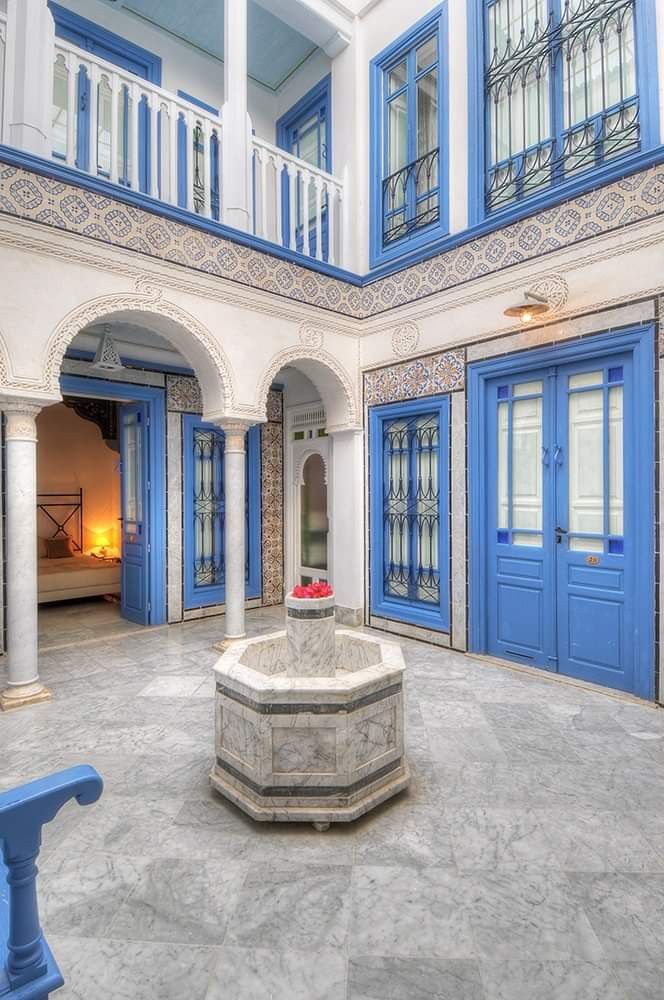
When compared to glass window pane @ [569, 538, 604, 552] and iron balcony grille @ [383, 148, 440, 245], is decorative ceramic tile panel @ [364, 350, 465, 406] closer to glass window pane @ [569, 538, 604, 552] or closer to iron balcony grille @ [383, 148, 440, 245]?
iron balcony grille @ [383, 148, 440, 245]

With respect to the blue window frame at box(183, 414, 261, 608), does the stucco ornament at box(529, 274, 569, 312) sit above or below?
above

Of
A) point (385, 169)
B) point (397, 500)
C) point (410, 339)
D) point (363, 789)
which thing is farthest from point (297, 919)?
point (385, 169)

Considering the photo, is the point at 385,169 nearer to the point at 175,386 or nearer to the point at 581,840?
the point at 175,386

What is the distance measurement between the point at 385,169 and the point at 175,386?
3299mm

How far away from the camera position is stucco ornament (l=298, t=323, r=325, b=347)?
524cm

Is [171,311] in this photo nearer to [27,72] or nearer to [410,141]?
[27,72]

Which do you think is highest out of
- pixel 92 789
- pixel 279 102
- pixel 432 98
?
pixel 279 102

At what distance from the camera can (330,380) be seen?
5.70 m

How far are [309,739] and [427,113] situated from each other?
5.87 metres

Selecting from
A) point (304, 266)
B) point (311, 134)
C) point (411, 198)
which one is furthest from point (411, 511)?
point (311, 134)

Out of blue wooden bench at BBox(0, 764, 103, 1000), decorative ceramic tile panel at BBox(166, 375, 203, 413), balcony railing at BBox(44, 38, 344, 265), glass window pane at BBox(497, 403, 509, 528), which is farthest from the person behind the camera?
decorative ceramic tile panel at BBox(166, 375, 203, 413)

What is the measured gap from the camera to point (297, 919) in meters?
1.83

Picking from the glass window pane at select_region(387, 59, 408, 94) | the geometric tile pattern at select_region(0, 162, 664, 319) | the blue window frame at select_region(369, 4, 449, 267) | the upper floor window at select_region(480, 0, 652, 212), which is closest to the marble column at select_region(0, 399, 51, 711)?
the geometric tile pattern at select_region(0, 162, 664, 319)

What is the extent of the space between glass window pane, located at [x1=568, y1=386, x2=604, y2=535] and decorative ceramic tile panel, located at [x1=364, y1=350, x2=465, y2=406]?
1092mm
